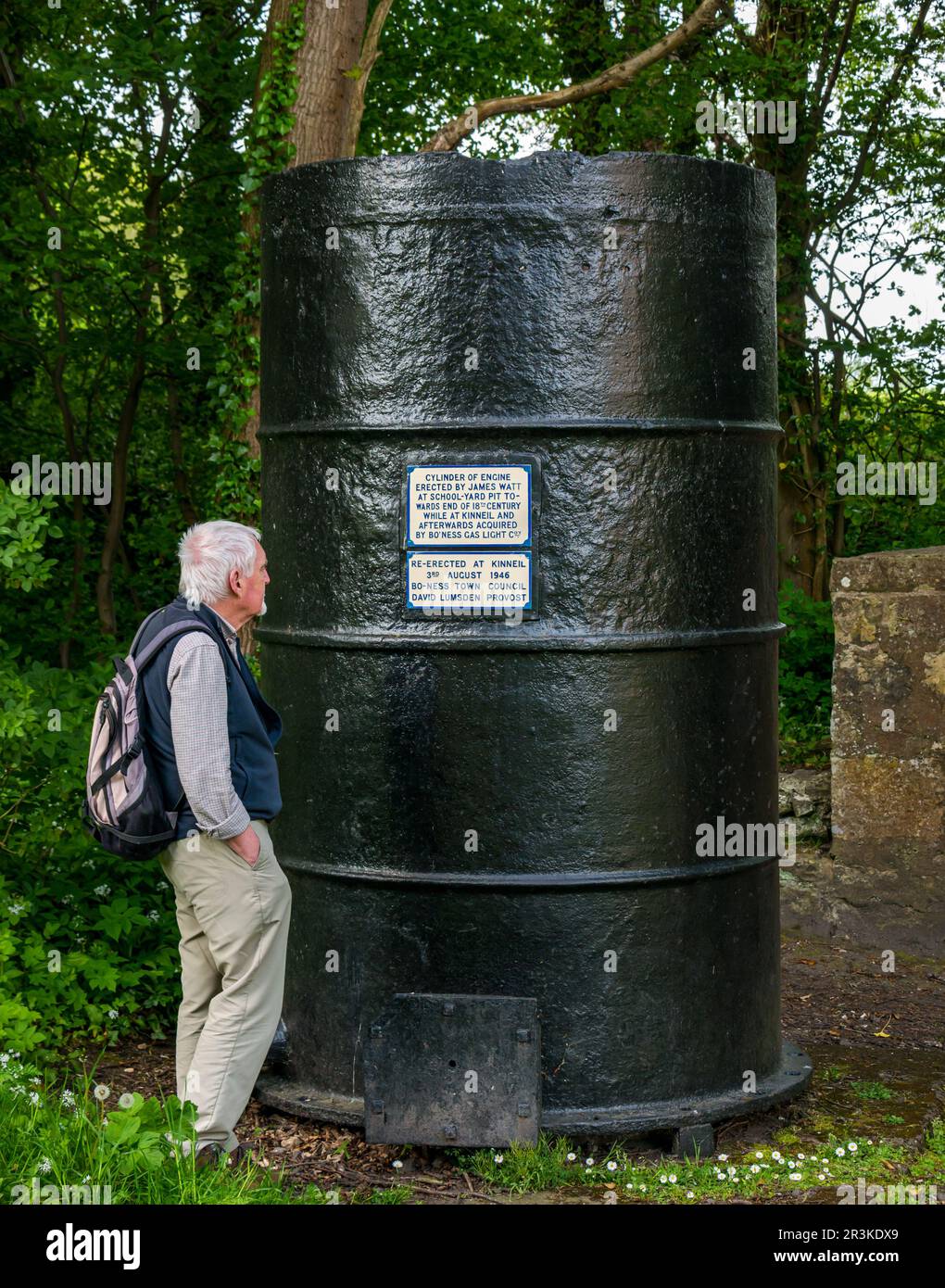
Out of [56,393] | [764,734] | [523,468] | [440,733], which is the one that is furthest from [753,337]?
[56,393]

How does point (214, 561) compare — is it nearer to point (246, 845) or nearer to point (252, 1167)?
point (246, 845)

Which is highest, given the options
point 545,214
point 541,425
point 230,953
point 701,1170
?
point 545,214

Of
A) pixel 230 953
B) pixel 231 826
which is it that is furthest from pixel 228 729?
pixel 230 953

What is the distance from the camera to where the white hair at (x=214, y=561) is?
164 inches

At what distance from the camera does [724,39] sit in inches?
492

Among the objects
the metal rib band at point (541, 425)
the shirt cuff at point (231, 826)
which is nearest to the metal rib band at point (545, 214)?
the metal rib band at point (541, 425)

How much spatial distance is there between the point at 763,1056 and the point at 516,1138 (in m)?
1.03

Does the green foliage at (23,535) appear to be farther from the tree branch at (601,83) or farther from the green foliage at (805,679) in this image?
the tree branch at (601,83)

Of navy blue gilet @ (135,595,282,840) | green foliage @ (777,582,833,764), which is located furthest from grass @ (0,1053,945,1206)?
green foliage @ (777,582,833,764)

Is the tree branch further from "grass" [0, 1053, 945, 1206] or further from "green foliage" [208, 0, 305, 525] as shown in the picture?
"grass" [0, 1053, 945, 1206]

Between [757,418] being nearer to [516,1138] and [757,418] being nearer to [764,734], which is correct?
[764,734]

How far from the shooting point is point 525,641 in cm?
458

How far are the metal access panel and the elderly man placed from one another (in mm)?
421

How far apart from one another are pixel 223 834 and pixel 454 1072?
3.58 ft
